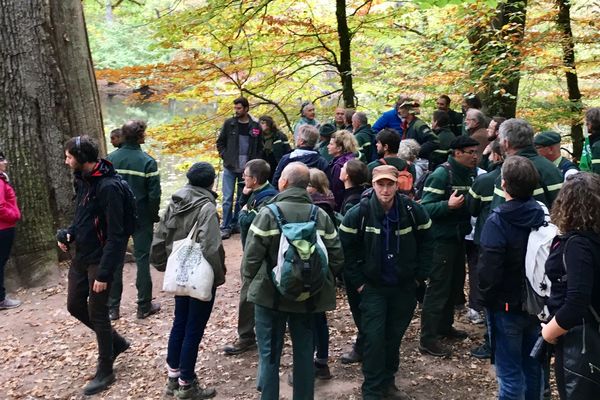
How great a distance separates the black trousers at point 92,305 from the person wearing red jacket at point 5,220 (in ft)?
6.90

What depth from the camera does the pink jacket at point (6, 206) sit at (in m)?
5.91

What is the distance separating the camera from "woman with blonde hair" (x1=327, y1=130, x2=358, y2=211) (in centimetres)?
580

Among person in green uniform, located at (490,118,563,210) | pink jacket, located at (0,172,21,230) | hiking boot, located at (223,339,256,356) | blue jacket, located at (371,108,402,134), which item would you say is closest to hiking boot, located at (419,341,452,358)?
person in green uniform, located at (490,118,563,210)

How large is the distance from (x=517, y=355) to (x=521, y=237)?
800 millimetres

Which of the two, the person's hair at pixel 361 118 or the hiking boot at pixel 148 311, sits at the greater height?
the person's hair at pixel 361 118

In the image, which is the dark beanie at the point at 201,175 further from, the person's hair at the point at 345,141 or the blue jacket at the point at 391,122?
the blue jacket at the point at 391,122

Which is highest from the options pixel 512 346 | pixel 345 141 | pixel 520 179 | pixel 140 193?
pixel 345 141

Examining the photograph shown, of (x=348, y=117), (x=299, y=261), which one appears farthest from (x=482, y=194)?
(x=348, y=117)

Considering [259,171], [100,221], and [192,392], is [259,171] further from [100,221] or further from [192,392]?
[192,392]

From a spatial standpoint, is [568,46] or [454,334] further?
[568,46]

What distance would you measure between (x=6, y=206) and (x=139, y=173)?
169 cm

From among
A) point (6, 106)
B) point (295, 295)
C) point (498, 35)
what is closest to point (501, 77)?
point (498, 35)

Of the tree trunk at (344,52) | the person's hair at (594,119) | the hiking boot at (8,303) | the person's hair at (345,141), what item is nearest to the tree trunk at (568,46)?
the person's hair at (594,119)

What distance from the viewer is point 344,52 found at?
9.54 metres
